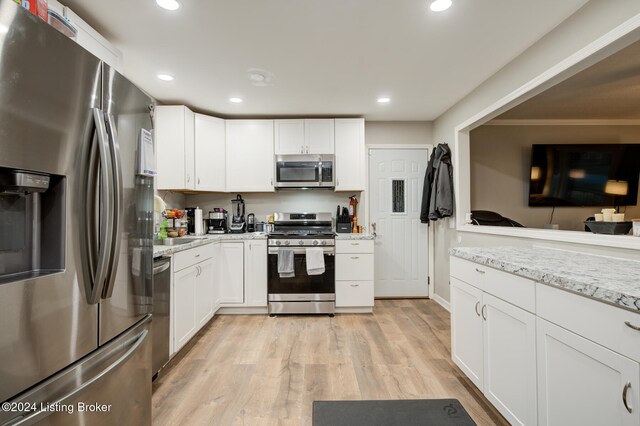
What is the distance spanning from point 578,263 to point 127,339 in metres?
2.09

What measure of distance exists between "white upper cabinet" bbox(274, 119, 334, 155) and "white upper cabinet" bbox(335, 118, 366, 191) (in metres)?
0.11

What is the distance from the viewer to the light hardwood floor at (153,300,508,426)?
173cm

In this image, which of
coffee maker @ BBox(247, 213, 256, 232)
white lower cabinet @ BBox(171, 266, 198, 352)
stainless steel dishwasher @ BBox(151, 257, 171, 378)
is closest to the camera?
stainless steel dishwasher @ BBox(151, 257, 171, 378)

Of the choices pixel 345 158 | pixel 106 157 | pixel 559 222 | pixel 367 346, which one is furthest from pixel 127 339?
pixel 559 222

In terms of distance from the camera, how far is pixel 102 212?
947 mm

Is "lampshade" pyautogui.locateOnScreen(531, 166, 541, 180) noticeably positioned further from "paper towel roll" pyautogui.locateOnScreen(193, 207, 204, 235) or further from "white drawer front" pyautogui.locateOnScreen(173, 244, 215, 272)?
"paper towel roll" pyautogui.locateOnScreen(193, 207, 204, 235)

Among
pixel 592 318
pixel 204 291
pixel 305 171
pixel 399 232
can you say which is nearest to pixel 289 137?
pixel 305 171

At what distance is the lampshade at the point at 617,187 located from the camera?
11.4ft

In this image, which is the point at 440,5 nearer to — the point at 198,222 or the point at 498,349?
the point at 498,349

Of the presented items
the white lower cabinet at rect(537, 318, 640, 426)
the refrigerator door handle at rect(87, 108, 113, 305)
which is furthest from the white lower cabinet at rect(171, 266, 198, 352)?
the white lower cabinet at rect(537, 318, 640, 426)

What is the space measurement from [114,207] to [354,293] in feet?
8.99

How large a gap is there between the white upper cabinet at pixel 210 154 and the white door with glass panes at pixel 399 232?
200 cm

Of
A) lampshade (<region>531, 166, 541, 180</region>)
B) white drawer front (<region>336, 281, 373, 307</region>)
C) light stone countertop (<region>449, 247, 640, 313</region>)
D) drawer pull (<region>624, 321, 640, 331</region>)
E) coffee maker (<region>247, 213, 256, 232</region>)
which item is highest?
lampshade (<region>531, 166, 541, 180</region>)

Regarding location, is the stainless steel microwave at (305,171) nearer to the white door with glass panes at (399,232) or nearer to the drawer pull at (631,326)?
the white door with glass panes at (399,232)
